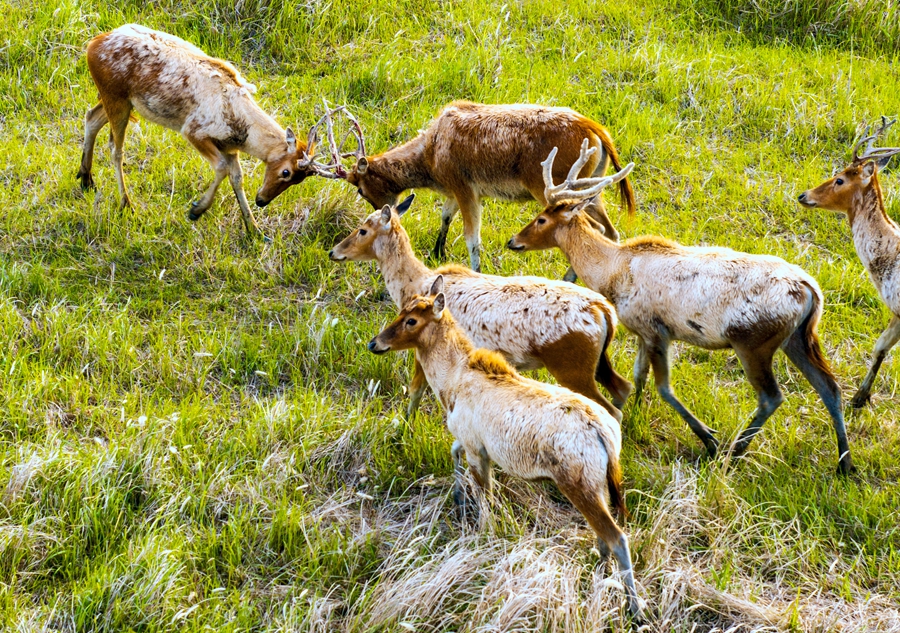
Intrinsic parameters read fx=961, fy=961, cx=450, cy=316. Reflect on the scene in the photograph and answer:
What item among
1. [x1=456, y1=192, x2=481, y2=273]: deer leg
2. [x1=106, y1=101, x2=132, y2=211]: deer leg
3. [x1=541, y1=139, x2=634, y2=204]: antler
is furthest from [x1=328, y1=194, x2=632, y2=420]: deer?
[x1=106, y1=101, x2=132, y2=211]: deer leg

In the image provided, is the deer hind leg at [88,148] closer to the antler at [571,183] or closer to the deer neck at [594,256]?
the antler at [571,183]

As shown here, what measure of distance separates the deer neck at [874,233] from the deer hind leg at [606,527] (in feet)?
11.0

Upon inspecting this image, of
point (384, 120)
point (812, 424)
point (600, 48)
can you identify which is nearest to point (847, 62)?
point (600, 48)

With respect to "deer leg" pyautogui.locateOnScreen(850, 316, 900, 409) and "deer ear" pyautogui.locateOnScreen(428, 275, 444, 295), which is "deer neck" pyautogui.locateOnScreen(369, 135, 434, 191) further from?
"deer leg" pyautogui.locateOnScreen(850, 316, 900, 409)

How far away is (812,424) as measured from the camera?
6.58 metres

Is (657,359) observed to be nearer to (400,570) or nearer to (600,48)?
(400,570)

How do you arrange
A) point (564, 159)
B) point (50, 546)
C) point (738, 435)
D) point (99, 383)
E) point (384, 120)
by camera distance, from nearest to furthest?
point (50, 546), point (738, 435), point (99, 383), point (564, 159), point (384, 120)

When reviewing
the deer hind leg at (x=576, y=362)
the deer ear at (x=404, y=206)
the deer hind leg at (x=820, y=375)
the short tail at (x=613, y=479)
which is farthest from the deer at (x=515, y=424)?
the deer hind leg at (x=820, y=375)

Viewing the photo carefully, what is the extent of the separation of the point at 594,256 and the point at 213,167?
11.8 ft

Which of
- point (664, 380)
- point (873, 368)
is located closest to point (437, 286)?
point (664, 380)

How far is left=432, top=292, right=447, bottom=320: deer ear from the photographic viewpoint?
566 cm

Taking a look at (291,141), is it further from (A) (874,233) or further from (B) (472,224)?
(A) (874,233)

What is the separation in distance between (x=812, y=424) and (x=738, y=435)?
96 centimetres

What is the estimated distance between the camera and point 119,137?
8477 millimetres
